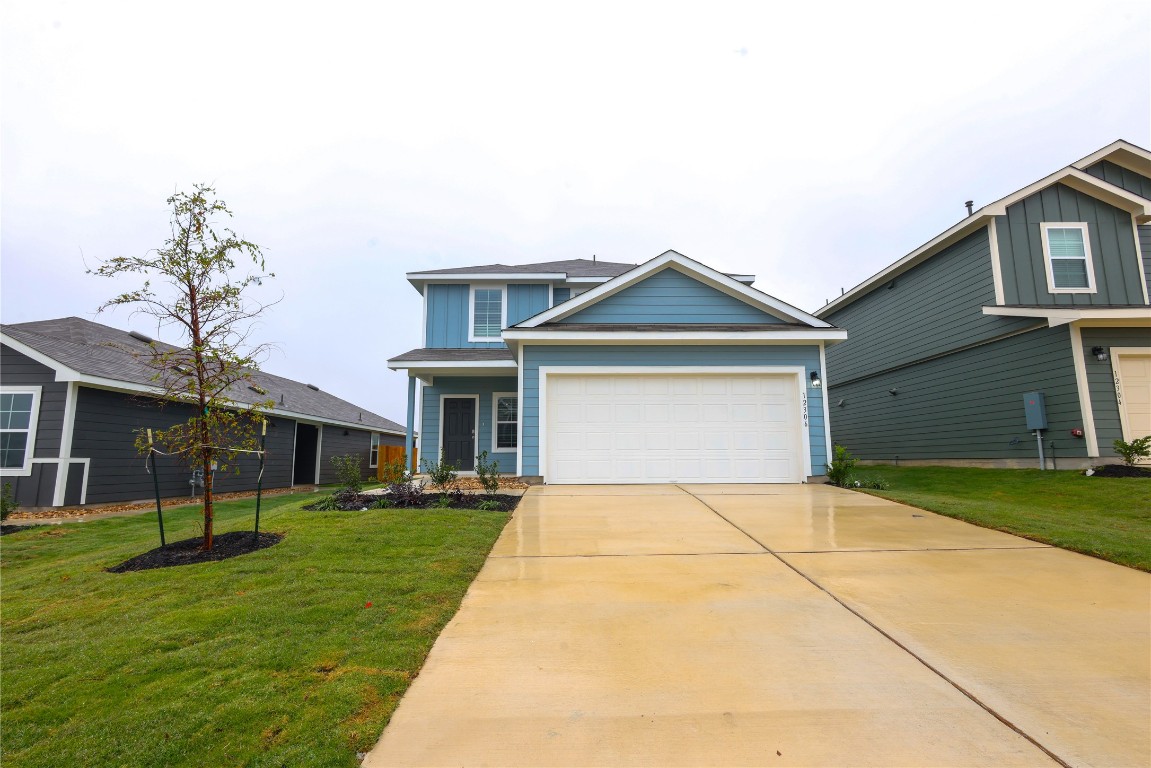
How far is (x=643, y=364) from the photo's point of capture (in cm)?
1021

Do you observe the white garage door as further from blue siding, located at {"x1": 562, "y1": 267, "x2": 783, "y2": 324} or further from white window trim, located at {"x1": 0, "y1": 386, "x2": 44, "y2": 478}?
white window trim, located at {"x1": 0, "y1": 386, "x2": 44, "y2": 478}

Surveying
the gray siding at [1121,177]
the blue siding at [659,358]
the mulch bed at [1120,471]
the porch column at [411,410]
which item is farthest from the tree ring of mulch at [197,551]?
the gray siding at [1121,177]

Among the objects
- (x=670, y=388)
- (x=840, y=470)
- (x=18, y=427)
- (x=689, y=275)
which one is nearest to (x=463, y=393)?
(x=670, y=388)

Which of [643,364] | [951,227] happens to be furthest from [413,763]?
[951,227]

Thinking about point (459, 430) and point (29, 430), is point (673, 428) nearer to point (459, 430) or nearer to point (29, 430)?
point (459, 430)

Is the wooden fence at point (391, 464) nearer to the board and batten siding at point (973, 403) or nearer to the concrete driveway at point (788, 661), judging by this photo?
the concrete driveway at point (788, 661)

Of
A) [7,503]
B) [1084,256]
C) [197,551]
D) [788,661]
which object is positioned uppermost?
[1084,256]

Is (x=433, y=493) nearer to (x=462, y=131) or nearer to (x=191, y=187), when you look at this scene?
(x=191, y=187)

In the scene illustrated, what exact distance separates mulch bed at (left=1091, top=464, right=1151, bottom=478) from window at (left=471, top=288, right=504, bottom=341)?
12765 mm

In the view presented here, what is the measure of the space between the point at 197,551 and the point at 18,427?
9.10 meters

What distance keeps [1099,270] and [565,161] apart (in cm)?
1570

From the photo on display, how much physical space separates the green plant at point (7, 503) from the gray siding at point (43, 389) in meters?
0.59

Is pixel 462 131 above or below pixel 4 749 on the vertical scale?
above

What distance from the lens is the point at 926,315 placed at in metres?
14.4
